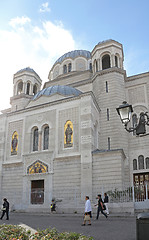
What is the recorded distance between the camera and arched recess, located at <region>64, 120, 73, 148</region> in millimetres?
19266

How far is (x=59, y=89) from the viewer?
2320cm

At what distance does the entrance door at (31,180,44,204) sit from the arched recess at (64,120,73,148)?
12.6ft

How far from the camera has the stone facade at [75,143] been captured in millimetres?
17453

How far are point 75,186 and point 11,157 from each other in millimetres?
7299

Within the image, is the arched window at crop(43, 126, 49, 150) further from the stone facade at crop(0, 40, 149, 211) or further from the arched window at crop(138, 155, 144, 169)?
the arched window at crop(138, 155, 144, 169)

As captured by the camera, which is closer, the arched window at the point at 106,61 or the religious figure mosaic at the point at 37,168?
the religious figure mosaic at the point at 37,168

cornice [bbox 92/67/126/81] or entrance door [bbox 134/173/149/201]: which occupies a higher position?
cornice [bbox 92/67/126/81]

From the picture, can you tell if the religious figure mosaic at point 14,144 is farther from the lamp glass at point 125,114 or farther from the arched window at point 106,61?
the lamp glass at point 125,114

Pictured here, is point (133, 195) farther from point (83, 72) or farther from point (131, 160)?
point (83, 72)

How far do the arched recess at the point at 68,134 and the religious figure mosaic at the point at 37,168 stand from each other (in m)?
2.47

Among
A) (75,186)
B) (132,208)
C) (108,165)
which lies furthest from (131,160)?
(132,208)

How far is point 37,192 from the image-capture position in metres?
18.8

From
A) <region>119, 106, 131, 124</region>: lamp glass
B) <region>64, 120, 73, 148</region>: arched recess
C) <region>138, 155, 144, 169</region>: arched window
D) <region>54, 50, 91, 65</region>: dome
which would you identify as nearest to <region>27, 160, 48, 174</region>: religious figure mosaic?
<region>64, 120, 73, 148</region>: arched recess

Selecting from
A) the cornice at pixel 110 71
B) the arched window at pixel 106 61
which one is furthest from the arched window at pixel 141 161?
the arched window at pixel 106 61
